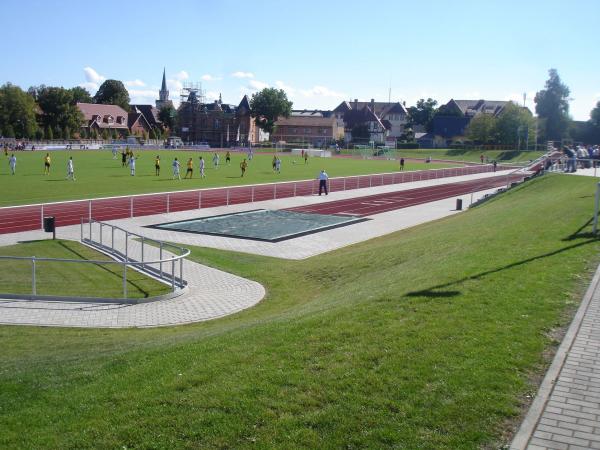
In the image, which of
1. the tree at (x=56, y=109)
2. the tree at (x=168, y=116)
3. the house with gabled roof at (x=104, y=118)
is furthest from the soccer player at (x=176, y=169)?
the tree at (x=168, y=116)

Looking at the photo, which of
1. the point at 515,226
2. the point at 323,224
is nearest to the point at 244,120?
the point at 323,224

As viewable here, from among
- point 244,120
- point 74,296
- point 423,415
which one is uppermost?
point 244,120

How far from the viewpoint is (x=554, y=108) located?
109m

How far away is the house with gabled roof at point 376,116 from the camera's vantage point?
148875 mm

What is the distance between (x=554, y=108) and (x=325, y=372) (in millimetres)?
113594

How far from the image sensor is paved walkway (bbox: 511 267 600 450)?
546 cm

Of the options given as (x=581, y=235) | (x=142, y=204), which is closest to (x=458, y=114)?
(x=142, y=204)

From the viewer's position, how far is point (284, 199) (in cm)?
3675

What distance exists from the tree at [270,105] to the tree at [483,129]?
141 ft

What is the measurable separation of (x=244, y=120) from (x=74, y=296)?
418 feet

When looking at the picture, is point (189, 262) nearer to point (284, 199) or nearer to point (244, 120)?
point (284, 199)

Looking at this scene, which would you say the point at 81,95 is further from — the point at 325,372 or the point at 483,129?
the point at 325,372

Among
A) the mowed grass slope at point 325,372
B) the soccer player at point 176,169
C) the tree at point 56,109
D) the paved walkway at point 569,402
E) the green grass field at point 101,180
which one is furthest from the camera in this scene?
the tree at point 56,109

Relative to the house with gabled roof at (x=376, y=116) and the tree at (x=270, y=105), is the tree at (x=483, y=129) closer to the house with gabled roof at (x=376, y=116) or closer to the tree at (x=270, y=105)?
the house with gabled roof at (x=376, y=116)
